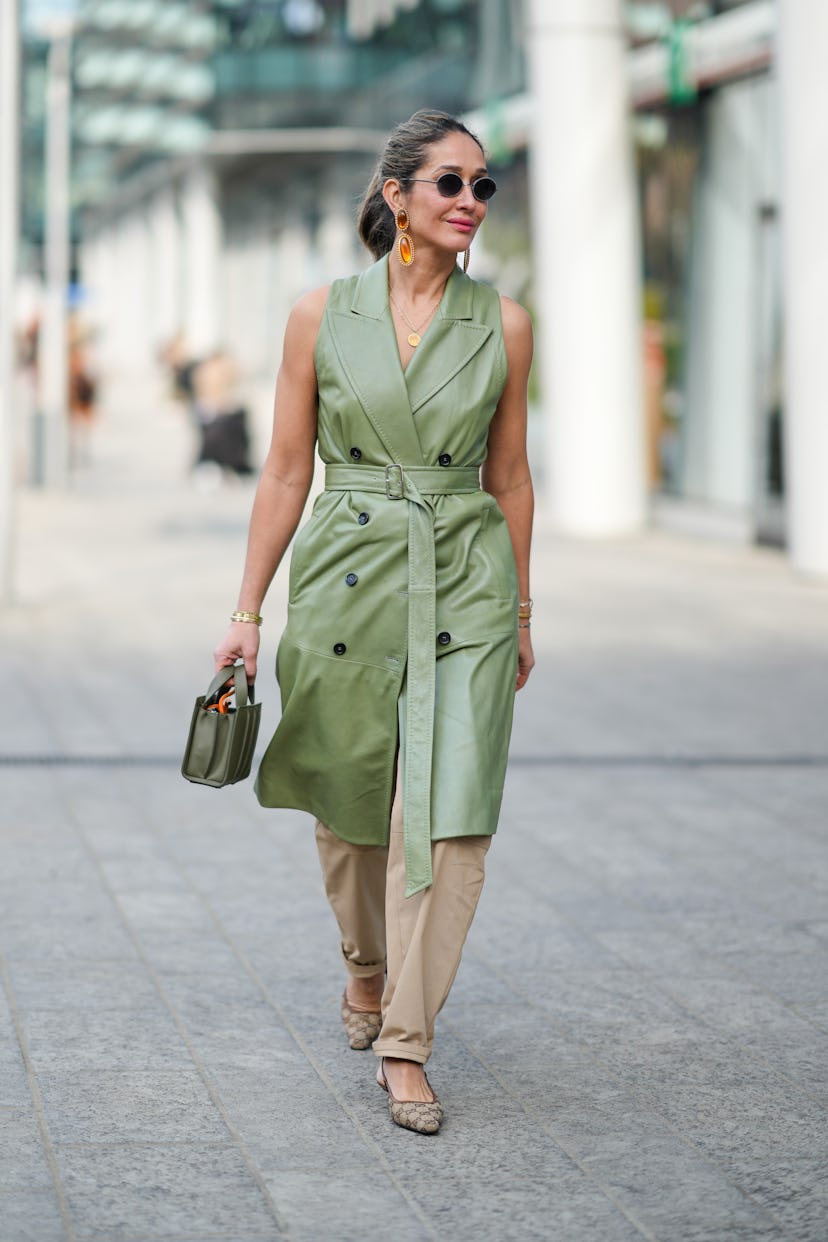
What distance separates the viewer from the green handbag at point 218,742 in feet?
14.2

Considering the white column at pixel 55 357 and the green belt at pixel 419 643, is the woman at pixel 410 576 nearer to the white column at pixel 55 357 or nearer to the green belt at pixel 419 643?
the green belt at pixel 419 643

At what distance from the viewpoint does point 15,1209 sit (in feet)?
11.9

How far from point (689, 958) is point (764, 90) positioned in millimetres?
13785

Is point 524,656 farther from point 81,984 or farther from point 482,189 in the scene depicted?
point 81,984

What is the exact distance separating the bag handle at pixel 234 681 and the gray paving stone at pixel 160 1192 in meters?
0.91

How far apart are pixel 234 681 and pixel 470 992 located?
1.18 metres

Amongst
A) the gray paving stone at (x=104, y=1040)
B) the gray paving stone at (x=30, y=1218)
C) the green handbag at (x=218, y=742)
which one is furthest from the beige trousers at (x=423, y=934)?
the gray paving stone at (x=30, y=1218)

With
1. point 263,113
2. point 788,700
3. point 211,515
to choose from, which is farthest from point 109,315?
point 788,700

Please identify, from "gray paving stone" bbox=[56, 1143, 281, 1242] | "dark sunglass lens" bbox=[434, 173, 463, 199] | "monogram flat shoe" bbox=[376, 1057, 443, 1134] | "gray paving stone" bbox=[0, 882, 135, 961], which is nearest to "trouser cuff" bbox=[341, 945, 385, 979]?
"monogram flat shoe" bbox=[376, 1057, 443, 1134]

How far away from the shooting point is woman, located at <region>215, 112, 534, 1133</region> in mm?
4168

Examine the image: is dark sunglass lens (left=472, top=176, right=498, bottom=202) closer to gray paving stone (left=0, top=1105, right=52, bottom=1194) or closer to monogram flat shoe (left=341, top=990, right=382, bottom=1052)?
monogram flat shoe (left=341, top=990, right=382, bottom=1052)

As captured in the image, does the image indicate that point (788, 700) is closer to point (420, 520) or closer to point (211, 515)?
point (420, 520)

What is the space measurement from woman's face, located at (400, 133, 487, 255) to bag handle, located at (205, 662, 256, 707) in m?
0.95

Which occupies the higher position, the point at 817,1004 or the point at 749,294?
the point at 749,294
